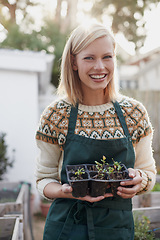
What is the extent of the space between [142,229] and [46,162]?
1.20 m

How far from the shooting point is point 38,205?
17.3 feet

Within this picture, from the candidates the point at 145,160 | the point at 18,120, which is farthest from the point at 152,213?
the point at 18,120

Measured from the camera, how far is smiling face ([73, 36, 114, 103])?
1250 mm

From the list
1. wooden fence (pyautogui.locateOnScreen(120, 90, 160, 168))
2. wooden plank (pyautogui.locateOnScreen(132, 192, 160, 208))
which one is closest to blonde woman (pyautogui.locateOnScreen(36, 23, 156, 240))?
wooden plank (pyautogui.locateOnScreen(132, 192, 160, 208))

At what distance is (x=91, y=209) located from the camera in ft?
4.03

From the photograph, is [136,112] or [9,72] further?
[9,72]

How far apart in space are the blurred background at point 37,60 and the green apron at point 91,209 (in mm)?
617

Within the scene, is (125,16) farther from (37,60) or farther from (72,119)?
(72,119)

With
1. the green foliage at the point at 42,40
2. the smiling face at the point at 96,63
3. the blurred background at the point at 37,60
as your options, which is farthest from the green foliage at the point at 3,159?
the green foliage at the point at 42,40

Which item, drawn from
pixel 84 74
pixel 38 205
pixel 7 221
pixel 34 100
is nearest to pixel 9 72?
pixel 34 100

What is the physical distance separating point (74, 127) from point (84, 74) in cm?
25

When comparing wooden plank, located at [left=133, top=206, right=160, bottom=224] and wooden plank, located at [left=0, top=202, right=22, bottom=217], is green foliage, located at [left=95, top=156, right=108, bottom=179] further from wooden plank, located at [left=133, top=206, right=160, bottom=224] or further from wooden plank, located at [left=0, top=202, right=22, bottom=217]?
wooden plank, located at [left=0, top=202, right=22, bottom=217]

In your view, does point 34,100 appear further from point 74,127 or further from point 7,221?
point 74,127

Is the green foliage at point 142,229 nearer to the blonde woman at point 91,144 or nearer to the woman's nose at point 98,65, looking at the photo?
the blonde woman at point 91,144
